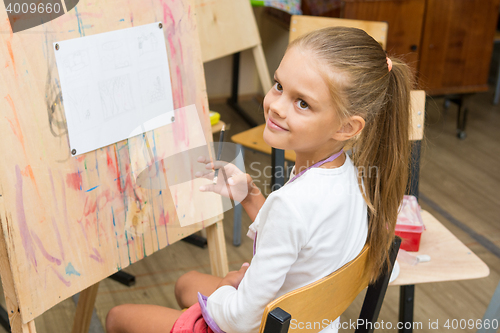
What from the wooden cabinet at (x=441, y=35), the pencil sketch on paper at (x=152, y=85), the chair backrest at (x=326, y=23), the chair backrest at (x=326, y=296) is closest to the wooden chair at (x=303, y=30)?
the chair backrest at (x=326, y=23)

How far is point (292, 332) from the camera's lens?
28.0 inches

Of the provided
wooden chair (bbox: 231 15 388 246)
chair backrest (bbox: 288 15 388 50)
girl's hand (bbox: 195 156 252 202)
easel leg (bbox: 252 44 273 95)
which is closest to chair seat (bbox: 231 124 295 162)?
wooden chair (bbox: 231 15 388 246)

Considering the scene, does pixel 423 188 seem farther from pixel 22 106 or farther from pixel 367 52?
pixel 22 106

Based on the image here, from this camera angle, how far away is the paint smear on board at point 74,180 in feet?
2.82

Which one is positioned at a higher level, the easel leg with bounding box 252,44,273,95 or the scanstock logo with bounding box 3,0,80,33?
the scanstock logo with bounding box 3,0,80,33

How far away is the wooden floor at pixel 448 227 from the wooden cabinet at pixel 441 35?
0.37 metres

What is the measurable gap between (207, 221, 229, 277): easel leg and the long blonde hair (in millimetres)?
449

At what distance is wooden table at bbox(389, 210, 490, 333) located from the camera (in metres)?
1.04

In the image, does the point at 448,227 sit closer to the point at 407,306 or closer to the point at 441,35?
the point at 407,306

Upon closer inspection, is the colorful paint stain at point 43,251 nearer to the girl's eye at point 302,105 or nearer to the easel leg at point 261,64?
the girl's eye at point 302,105

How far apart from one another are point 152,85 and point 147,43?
0.28 feet

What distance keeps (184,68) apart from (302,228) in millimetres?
517

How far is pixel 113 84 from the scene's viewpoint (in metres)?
0.90

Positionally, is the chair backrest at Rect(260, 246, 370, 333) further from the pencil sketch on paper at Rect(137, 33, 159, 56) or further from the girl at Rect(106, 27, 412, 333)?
the pencil sketch on paper at Rect(137, 33, 159, 56)
